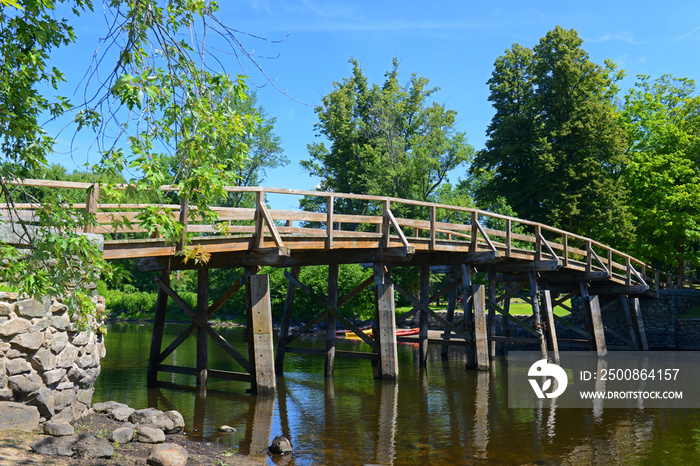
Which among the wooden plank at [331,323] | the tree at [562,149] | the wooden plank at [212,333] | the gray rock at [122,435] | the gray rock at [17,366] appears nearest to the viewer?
the gray rock at [17,366]

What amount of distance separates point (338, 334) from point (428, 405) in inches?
780

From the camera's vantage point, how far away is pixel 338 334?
32.5 metres

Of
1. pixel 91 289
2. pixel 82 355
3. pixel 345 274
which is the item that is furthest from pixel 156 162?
pixel 345 274

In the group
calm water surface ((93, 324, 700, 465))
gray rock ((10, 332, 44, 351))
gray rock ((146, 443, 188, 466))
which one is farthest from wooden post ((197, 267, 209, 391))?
gray rock ((146, 443, 188, 466))

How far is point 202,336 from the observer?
14.1 m

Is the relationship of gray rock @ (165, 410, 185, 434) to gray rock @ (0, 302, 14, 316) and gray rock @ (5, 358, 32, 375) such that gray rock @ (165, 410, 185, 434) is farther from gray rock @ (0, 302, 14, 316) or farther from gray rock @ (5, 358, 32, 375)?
gray rock @ (0, 302, 14, 316)

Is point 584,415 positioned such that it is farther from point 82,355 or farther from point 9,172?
point 9,172

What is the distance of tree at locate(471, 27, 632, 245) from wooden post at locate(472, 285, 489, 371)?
41.8 feet

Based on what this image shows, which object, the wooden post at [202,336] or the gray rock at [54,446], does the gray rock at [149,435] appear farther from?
the wooden post at [202,336]

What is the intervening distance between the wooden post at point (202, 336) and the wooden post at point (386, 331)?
4108 mm

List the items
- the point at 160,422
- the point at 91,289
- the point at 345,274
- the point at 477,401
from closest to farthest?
the point at 91,289 < the point at 160,422 < the point at 477,401 < the point at 345,274

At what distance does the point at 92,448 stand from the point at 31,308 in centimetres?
193

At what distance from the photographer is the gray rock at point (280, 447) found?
850cm

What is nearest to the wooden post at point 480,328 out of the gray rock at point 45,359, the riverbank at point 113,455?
the riverbank at point 113,455
